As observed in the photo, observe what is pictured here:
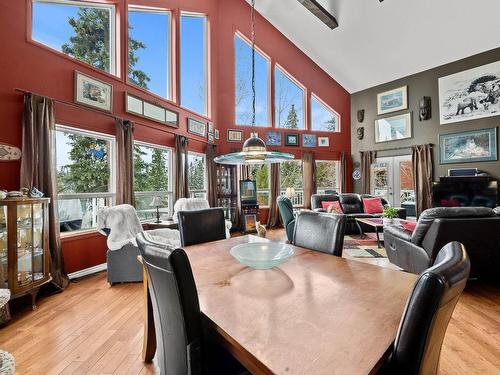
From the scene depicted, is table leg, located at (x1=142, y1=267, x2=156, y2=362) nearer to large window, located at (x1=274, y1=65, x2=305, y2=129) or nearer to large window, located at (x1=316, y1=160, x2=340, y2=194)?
large window, located at (x1=274, y1=65, x2=305, y2=129)

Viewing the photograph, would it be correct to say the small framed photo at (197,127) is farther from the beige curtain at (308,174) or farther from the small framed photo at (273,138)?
the beige curtain at (308,174)

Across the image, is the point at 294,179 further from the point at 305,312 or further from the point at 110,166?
the point at 305,312

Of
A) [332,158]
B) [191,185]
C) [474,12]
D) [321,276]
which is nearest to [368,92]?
[332,158]

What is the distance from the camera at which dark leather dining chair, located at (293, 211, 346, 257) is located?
1843 millimetres

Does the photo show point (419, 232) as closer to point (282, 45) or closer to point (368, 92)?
point (368, 92)

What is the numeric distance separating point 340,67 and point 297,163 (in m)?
2.99

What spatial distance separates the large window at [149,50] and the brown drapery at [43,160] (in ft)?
5.62

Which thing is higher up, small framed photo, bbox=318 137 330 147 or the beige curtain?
small framed photo, bbox=318 137 330 147

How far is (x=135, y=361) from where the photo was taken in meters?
1.77

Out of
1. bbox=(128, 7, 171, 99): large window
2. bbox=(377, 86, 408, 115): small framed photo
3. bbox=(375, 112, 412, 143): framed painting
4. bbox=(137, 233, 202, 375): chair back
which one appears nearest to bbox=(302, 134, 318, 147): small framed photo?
bbox=(375, 112, 412, 143): framed painting

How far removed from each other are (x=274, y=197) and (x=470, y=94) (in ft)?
16.4

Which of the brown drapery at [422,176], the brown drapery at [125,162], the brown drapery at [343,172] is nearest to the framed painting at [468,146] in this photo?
the brown drapery at [422,176]

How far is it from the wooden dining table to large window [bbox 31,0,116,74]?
3784 mm

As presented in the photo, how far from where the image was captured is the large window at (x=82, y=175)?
341 centimetres
